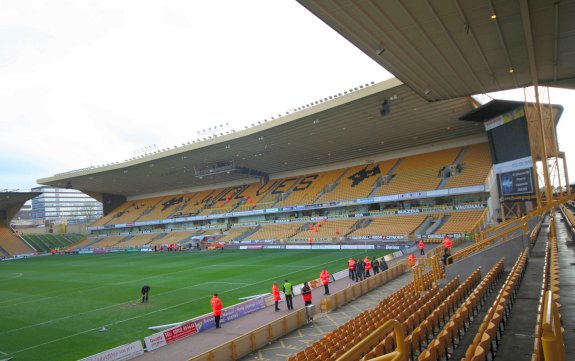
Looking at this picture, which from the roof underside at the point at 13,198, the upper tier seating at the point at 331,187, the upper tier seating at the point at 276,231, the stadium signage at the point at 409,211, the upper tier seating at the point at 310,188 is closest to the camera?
the upper tier seating at the point at 331,187

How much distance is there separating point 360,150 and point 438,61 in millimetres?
29085

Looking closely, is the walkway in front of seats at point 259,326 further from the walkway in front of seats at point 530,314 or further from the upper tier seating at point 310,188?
the upper tier seating at point 310,188

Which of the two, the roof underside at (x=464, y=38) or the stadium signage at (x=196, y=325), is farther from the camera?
the stadium signage at (x=196, y=325)

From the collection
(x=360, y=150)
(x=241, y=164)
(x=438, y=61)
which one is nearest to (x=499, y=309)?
(x=438, y=61)

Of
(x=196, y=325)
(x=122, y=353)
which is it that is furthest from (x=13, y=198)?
(x=122, y=353)

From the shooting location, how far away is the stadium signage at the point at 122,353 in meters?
10.8

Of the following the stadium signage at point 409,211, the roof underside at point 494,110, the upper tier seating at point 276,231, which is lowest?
the upper tier seating at point 276,231

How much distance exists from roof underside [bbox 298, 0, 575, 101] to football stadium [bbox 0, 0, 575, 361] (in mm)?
78

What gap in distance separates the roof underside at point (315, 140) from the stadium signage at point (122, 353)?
22261mm

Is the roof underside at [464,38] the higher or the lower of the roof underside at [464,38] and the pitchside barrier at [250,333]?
the higher

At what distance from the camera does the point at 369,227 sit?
39.0 meters

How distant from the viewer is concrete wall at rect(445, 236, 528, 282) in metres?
14.8

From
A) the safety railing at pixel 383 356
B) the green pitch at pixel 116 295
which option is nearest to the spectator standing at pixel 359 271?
the green pitch at pixel 116 295

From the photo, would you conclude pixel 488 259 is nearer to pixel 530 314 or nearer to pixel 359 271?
pixel 359 271
